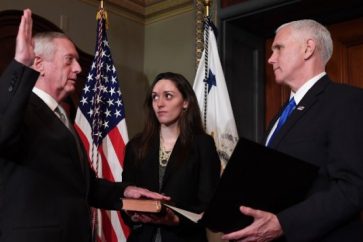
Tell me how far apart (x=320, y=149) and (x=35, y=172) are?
40.1 inches

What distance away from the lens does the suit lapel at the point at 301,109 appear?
1788 millimetres

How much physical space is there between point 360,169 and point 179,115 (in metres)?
1.29

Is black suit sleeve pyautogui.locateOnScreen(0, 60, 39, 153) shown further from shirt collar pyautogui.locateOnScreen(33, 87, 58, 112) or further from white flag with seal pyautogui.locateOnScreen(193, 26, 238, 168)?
white flag with seal pyautogui.locateOnScreen(193, 26, 238, 168)

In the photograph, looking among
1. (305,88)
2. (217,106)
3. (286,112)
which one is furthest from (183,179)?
(217,106)

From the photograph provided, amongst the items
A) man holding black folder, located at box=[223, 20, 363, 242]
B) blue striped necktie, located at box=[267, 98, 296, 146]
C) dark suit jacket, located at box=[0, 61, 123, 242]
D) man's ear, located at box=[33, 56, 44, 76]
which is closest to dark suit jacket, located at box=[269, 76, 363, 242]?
man holding black folder, located at box=[223, 20, 363, 242]

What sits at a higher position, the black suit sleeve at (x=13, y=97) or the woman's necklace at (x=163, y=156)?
the black suit sleeve at (x=13, y=97)

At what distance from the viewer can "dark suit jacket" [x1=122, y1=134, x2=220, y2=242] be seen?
229 cm

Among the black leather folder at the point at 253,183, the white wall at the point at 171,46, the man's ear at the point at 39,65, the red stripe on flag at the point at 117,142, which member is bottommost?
the black leather folder at the point at 253,183

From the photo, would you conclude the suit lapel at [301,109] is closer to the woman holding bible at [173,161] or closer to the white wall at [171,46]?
the woman holding bible at [173,161]

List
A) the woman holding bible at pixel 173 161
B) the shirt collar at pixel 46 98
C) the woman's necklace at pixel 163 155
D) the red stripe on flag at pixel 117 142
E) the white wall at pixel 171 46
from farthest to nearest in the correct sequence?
the white wall at pixel 171 46 → the red stripe on flag at pixel 117 142 → the woman's necklace at pixel 163 155 → the woman holding bible at pixel 173 161 → the shirt collar at pixel 46 98

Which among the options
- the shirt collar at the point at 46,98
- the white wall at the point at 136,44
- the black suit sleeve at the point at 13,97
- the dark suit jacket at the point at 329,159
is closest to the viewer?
the black suit sleeve at the point at 13,97

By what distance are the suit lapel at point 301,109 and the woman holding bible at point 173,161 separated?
607mm

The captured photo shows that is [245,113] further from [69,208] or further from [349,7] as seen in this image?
[69,208]

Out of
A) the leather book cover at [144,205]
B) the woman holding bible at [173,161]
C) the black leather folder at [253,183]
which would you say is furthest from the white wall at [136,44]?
the black leather folder at [253,183]
